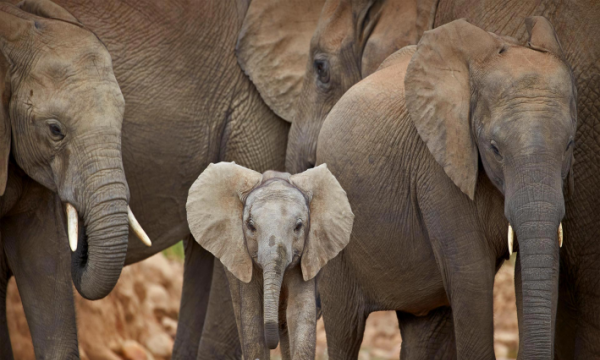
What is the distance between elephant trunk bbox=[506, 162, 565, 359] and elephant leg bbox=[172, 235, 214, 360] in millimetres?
2801

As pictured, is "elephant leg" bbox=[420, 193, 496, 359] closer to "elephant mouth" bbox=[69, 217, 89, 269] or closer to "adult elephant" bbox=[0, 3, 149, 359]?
"adult elephant" bbox=[0, 3, 149, 359]

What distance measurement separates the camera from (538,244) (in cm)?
447

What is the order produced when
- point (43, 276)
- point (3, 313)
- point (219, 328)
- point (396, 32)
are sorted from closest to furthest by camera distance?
1. point (43, 276)
2. point (3, 313)
3. point (396, 32)
4. point (219, 328)

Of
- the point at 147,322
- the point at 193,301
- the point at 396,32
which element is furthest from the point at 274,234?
the point at 147,322

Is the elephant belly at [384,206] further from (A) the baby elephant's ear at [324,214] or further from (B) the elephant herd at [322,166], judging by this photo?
(A) the baby elephant's ear at [324,214]

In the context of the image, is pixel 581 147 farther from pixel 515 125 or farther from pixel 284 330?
pixel 284 330

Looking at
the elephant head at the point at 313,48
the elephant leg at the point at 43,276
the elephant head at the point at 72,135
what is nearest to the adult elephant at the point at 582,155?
the elephant head at the point at 313,48

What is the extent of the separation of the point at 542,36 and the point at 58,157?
2.05 meters

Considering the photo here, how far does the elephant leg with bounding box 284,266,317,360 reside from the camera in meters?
4.48

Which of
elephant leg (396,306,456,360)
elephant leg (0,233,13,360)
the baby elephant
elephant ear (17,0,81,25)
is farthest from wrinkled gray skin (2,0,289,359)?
the baby elephant

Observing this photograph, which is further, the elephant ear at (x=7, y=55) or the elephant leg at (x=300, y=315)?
the elephant ear at (x=7, y=55)

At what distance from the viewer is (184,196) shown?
6.42 metres

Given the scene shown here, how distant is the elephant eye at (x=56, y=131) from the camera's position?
16.8 ft

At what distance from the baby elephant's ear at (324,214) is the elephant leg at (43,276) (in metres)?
1.32
